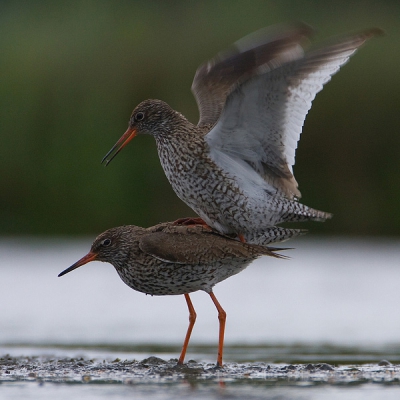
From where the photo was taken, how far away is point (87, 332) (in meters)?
10.5

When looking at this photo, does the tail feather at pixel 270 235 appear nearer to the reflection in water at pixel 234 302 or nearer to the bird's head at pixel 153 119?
the bird's head at pixel 153 119

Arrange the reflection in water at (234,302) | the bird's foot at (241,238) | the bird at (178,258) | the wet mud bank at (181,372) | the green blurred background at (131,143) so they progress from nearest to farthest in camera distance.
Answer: the wet mud bank at (181,372)
the bird at (178,258)
the bird's foot at (241,238)
the reflection in water at (234,302)
the green blurred background at (131,143)

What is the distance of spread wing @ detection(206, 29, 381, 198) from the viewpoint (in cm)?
783

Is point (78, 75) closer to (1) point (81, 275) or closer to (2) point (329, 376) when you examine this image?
(1) point (81, 275)

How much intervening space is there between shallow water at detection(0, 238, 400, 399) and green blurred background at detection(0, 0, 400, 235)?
2.42ft

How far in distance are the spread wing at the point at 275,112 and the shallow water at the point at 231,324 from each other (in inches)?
71.0

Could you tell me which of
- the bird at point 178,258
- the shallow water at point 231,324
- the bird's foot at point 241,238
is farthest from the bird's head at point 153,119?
the shallow water at point 231,324

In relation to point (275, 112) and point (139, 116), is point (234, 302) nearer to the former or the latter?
point (139, 116)

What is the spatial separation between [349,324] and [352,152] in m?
5.96

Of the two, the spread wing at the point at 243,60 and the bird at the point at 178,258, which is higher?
the spread wing at the point at 243,60

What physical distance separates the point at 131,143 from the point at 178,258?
26.6ft

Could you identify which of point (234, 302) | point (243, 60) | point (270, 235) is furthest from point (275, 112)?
point (234, 302)

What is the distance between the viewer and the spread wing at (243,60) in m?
7.94

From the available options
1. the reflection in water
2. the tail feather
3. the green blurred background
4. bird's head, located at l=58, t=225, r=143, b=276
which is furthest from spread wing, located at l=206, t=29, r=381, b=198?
the green blurred background
